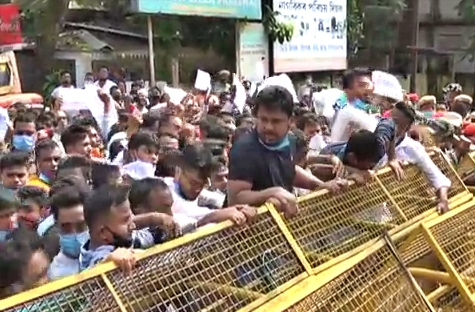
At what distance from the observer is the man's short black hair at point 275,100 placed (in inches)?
141

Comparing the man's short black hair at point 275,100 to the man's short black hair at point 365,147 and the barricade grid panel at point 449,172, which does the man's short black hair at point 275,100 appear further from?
the barricade grid panel at point 449,172


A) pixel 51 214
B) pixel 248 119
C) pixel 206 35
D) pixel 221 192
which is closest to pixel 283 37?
pixel 206 35

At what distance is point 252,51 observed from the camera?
18188 mm

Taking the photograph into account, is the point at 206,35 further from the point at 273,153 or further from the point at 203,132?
the point at 273,153

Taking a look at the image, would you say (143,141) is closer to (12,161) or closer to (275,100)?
(12,161)

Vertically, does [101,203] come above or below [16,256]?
above

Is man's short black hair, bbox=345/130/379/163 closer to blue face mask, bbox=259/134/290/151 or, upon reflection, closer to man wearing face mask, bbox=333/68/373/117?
blue face mask, bbox=259/134/290/151

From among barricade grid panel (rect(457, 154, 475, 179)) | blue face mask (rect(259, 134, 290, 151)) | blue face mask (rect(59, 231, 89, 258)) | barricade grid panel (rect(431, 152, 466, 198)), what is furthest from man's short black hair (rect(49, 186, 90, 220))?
barricade grid panel (rect(457, 154, 475, 179))

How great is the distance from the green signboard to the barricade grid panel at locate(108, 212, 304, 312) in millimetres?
11374

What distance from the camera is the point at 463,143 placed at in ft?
23.0

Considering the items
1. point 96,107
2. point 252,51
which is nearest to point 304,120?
point 96,107

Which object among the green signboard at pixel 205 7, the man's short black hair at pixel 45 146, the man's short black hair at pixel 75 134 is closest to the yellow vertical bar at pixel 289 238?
the man's short black hair at pixel 45 146

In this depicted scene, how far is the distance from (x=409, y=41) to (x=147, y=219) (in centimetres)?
2754

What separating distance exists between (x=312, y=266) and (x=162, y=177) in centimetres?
178
